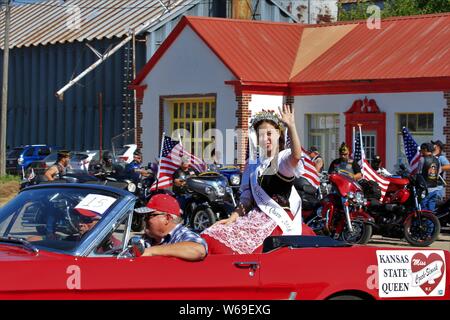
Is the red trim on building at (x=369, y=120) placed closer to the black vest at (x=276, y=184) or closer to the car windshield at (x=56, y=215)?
the black vest at (x=276, y=184)

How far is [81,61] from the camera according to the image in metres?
45.3

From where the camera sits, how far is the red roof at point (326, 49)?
1125 inches

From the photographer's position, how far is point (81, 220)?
7.20m

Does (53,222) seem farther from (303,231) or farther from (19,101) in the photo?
(19,101)

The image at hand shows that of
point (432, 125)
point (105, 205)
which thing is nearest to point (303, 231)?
point (105, 205)

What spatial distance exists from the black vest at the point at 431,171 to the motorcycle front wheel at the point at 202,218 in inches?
149

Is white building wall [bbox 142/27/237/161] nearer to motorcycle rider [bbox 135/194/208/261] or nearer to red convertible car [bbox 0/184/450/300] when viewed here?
red convertible car [bbox 0/184/450/300]

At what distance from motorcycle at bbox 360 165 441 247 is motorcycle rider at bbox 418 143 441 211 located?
1.16 meters

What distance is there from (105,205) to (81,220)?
7.3 inches

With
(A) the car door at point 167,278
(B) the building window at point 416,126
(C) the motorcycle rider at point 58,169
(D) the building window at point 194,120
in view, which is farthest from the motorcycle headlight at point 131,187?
(A) the car door at point 167,278

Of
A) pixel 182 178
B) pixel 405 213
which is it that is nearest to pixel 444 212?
pixel 405 213

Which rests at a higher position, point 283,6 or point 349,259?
point 283,6

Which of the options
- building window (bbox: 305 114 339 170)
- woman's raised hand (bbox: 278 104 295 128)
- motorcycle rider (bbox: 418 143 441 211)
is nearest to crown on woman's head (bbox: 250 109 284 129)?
woman's raised hand (bbox: 278 104 295 128)

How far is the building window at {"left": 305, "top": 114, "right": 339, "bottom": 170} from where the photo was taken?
102 ft
